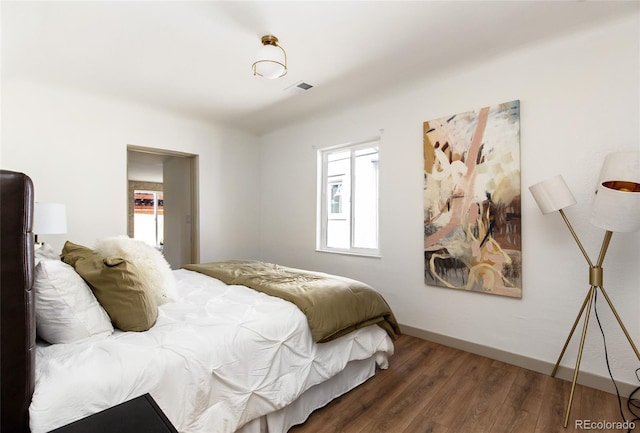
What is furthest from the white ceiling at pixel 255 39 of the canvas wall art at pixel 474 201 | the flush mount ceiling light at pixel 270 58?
the canvas wall art at pixel 474 201

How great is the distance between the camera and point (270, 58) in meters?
2.15

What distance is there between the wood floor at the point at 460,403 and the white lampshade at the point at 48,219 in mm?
2564

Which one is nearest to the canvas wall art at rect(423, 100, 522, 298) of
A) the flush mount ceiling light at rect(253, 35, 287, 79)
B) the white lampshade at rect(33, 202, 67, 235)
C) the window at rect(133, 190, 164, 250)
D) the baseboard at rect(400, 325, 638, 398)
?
the baseboard at rect(400, 325, 638, 398)

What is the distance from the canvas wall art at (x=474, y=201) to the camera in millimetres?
2520

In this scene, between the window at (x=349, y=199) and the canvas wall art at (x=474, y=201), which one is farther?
the window at (x=349, y=199)

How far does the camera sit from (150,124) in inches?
148

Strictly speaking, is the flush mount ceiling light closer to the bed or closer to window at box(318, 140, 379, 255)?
the bed

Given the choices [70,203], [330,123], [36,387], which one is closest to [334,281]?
[36,387]

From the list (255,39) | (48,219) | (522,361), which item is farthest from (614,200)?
(48,219)

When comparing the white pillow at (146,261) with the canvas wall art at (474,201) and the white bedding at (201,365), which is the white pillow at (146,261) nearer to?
the white bedding at (201,365)

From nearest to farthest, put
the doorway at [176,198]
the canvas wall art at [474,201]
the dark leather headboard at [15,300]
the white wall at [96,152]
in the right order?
the dark leather headboard at [15,300] < the canvas wall art at [474,201] < the white wall at [96,152] < the doorway at [176,198]

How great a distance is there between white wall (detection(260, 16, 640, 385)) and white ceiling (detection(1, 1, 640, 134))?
21 centimetres

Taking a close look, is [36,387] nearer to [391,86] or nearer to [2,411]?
[2,411]

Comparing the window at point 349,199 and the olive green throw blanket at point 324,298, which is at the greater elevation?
the window at point 349,199
